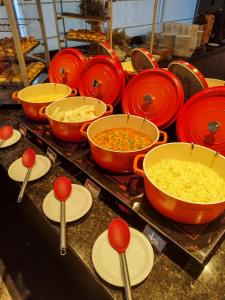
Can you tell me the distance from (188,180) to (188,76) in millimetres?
498

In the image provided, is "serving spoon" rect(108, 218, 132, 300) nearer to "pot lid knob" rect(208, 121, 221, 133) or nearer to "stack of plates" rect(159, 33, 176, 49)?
"pot lid knob" rect(208, 121, 221, 133)

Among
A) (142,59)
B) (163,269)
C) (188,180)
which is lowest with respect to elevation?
(163,269)

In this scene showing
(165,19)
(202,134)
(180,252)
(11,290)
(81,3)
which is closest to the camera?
(180,252)

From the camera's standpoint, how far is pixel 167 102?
3.16 feet

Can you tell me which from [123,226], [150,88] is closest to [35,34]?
[150,88]

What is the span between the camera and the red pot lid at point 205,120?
2.61 feet

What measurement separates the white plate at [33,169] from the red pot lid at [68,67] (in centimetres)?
55

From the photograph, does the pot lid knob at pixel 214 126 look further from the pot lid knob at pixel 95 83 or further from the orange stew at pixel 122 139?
the pot lid knob at pixel 95 83

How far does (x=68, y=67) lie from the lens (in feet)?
4.55

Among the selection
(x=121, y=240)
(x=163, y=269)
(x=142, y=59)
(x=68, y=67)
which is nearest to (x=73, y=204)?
Result: (x=121, y=240)

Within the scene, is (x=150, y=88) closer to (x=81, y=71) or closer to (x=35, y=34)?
(x=81, y=71)

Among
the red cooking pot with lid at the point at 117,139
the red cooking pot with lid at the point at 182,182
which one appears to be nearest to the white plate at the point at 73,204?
the red cooking pot with lid at the point at 117,139

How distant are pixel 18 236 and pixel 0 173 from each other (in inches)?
18.5

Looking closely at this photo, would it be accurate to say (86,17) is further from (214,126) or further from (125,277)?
(125,277)
